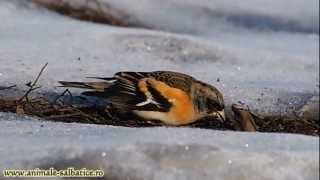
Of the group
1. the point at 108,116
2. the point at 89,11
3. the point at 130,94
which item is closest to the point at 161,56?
the point at 89,11

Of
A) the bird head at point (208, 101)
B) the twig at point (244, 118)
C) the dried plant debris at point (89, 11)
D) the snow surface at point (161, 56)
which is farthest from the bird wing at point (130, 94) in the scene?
the dried plant debris at point (89, 11)

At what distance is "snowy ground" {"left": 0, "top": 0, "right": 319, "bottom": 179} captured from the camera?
415 cm

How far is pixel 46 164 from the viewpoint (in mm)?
3982

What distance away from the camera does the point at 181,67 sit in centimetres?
695

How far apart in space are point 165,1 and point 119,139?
545cm

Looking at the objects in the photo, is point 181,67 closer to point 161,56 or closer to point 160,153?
point 161,56

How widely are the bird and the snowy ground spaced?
30cm

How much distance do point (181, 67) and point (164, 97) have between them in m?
2.06

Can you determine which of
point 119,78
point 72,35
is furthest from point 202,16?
point 119,78

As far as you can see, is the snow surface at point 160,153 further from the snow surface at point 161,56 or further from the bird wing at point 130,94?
the snow surface at point 161,56

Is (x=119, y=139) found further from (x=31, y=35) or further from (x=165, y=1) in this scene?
(x=165, y=1)

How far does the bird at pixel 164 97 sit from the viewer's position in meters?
4.87

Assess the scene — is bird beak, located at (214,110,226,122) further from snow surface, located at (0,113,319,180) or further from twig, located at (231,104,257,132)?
snow surface, located at (0,113,319,180)

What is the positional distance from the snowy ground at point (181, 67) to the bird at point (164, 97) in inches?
11.7
